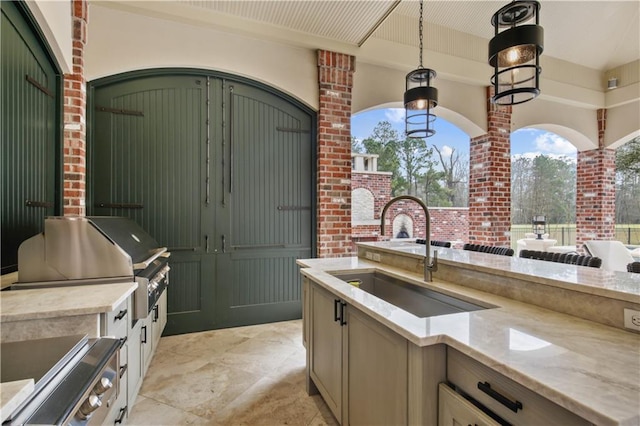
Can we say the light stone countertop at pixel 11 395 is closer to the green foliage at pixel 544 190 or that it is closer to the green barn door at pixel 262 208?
the green barn door at pixel 262 208

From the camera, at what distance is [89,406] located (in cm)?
87

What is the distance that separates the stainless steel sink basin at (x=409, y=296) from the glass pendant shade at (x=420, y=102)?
5.54 feet

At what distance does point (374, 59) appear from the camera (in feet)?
12.8

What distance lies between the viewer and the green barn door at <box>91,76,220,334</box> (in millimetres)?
2998

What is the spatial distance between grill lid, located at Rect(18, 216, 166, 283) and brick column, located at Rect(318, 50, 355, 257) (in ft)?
7.11

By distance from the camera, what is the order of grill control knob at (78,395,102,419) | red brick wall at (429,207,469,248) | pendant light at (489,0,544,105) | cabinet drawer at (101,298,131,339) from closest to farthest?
1. grill control knob at (78,395,102,419)
2. cabinet drawer at (101,298,131,339)
3. pendant light at (489,0,544,105)
4. red brick wall at (429,207,469,248)

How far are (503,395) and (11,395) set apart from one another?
1.15 metres

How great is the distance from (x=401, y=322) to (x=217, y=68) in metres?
3.20

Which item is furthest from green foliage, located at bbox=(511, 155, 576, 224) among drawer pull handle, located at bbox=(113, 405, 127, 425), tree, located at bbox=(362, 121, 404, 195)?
drawer pull handle, located at bbox=(113, 405, 127, 425)

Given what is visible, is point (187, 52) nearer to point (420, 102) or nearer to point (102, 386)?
point (420, 102)

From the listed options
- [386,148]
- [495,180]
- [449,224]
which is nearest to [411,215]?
[449,224]

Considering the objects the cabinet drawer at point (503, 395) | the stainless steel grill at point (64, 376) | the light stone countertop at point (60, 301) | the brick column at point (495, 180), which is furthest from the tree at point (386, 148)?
the stainless steel grill at point (64, 376)

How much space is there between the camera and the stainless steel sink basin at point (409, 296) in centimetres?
162

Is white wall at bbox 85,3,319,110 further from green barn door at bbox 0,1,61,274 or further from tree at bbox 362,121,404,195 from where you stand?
tree at bbox 362,121,404,195
